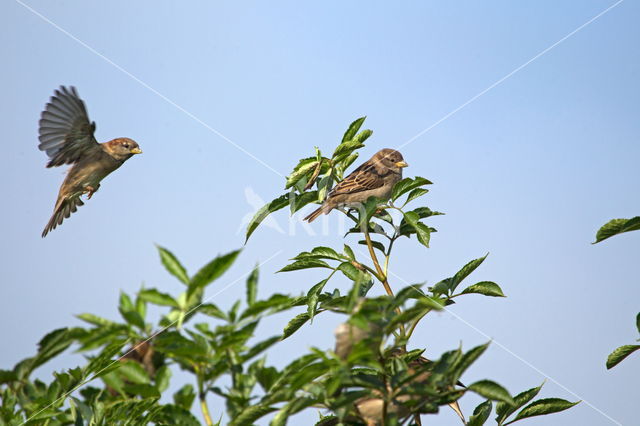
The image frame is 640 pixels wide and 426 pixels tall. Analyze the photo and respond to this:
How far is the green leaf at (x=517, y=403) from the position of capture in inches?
116

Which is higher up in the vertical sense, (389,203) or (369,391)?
(389,203)

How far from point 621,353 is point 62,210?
455 cm

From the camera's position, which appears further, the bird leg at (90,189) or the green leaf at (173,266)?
the bird leg at (90,189)

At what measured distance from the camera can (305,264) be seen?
3686 millimetres

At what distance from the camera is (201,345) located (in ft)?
5.12

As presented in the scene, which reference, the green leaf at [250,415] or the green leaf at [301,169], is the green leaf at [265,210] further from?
the green leaf at [250,415]

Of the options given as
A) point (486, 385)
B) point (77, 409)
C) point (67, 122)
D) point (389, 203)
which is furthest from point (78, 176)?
point (486, 385)

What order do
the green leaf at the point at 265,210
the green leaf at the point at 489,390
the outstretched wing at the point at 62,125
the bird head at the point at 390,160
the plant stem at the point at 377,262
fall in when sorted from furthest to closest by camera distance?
the bird head at the point at 390,160, the outstretched wing at the point at 62,125, the green leaf at the point at 265,210, the plant stem at the point at 377,262, the green leaf at the point at 489,390

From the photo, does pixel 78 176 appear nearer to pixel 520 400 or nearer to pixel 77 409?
pixel 77 409

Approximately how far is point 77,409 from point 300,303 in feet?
4.98

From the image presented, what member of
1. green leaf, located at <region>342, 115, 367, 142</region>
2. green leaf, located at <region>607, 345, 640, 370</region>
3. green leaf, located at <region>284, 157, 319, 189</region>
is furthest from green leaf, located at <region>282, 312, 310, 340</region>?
green leaf, located at <region>607, 345, 640, 370</region>

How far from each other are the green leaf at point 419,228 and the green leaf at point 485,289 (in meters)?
0.35

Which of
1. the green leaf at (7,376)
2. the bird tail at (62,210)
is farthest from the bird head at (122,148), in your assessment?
the green leaf at (7,376)

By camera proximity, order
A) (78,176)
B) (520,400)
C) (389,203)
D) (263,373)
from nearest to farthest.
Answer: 1. (263,373)
2. (520,400)
3. (389,203)
4. (78,176)
